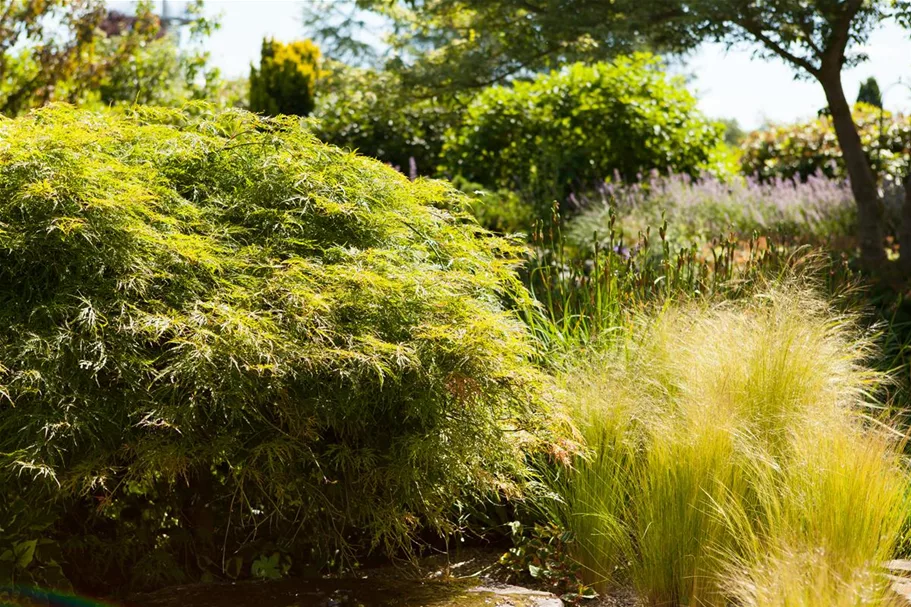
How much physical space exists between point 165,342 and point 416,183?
1.27 m

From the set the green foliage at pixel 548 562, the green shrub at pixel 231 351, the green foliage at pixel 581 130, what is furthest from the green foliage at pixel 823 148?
the green shrub at pixel 231 351

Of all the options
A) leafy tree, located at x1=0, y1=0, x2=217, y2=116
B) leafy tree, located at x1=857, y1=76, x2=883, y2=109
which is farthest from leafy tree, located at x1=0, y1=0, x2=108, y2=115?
leafy tree, located at x1=857, y1=76, x2=883, y2=109

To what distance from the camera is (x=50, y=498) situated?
2.75 metres

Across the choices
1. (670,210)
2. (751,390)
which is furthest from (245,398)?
(670,210)

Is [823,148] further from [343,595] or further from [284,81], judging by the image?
[343,595]

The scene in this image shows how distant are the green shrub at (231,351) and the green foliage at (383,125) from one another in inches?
375

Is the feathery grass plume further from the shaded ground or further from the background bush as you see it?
the background bush

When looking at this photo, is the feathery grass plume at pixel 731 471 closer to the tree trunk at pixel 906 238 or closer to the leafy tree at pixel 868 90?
the tree trunk at pixel 906 238

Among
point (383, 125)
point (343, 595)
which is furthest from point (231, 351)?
point (383, 125)

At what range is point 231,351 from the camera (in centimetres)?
261

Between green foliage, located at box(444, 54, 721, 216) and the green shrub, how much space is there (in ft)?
26.9

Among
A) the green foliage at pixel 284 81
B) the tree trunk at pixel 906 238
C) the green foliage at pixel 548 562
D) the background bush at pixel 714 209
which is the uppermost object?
the green foliage at pixel 284 81

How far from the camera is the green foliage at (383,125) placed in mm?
12977

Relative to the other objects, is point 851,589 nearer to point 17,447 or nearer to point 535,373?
point 535,373
